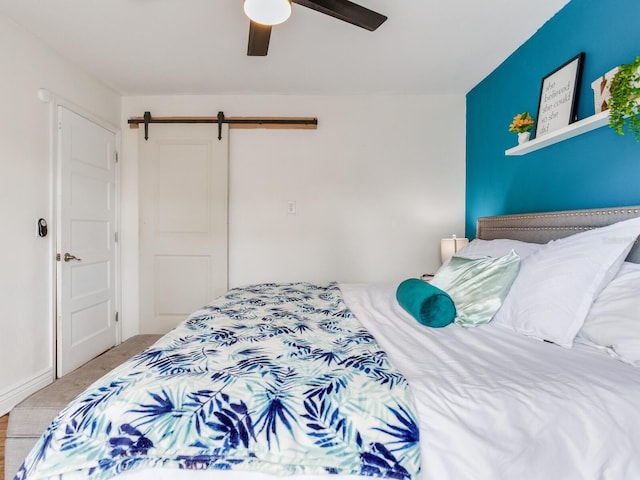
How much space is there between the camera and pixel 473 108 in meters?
3.01

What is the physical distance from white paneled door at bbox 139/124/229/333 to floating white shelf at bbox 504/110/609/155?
2.47 meters

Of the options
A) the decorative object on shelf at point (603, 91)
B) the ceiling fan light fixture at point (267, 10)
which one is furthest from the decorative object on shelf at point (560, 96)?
the ceiling fan light fixture at point (267, 10)

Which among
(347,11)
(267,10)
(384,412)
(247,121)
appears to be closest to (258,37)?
(267,10)

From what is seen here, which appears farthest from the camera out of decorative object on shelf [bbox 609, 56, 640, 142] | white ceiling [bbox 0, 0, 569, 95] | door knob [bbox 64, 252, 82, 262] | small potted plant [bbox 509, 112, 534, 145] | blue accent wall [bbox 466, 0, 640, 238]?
door knob [bbox 64, 252, 82, 262]

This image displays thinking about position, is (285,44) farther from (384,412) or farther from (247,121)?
(384,412)

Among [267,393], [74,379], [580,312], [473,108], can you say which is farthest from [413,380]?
[473,108]

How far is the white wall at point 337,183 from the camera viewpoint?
3154 mm

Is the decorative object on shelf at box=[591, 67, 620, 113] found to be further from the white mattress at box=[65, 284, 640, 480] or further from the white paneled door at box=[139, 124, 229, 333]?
the white paneled door at box=[139, 124, 229, 333]

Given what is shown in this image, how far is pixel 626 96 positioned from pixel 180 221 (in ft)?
10.6

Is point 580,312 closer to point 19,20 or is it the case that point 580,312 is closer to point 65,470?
point 65,470

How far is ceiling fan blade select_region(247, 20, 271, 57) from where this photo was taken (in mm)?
1632

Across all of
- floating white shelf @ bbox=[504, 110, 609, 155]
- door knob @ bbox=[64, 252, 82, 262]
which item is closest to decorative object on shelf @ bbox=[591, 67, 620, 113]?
floating white shelf @ bbox=[504, 110, 609, 155]

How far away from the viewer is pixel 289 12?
59.8 inches

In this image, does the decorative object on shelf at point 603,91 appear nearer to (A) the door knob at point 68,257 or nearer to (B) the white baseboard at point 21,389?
(A) the door knob at point 68,257
